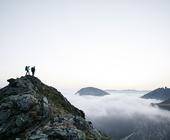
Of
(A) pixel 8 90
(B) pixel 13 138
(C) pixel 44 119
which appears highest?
(A) pixel 8 90

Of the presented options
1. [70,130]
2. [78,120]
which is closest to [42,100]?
[78,120]

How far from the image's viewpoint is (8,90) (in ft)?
230

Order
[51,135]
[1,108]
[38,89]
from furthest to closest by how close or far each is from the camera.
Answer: [38,89] → [1,108] → [51,135]

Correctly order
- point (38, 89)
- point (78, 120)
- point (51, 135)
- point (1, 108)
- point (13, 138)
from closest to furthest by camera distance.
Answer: point (51, 135)
point (13, 138)
point (78, 120)
point (1, 108)
point (38, 89)

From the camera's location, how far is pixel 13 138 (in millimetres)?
49094

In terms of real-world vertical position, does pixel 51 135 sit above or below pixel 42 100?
below

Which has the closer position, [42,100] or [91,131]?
[91,131]

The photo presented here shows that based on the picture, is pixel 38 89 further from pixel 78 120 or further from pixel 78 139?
pixel 78 139

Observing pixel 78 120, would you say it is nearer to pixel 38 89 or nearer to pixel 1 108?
pixel 1 108

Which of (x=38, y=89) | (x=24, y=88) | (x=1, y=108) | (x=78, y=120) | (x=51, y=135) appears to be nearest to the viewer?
(x=51, y=135)

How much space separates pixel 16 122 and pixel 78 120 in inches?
504

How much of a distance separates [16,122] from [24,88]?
18.2m

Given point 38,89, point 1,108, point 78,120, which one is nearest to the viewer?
point 78,120

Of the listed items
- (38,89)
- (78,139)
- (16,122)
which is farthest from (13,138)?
(38,89)
